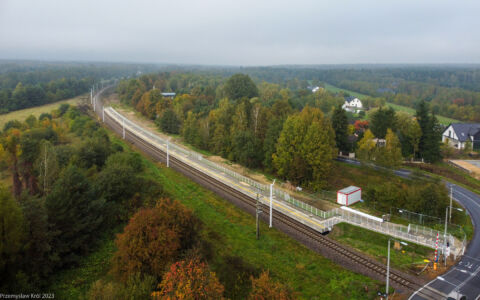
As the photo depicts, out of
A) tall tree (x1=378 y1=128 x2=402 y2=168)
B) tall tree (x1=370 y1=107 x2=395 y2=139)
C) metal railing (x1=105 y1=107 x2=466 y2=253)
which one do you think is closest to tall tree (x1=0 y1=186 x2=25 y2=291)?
metal railing (x1=105 y1=107 x2=466 y2=253)

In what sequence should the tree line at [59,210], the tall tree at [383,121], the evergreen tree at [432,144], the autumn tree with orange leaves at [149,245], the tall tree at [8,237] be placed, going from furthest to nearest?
the tall tree at [383,121] → the evergreen tree at [432,144] → the autumn tree with orange leaves at [149,245] → the tree line at [59,210] → the tall tree at [8,237]

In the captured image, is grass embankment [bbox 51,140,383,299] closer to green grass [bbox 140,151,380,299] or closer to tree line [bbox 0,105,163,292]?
green grass [bbox 140,151,380,299]

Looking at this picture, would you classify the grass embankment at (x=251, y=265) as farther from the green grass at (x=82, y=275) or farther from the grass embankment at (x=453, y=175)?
the grass embankment at (x=453, y=175)

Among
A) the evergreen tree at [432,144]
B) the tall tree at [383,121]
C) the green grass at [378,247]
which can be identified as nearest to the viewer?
the green grass at [378,247]

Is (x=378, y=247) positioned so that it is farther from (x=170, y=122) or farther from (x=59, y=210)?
(x=170, y=122)

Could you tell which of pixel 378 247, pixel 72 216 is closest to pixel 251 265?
pixel 378 247

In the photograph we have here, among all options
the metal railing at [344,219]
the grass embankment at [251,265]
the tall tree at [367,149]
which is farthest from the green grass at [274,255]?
the tall tree at [367,149]

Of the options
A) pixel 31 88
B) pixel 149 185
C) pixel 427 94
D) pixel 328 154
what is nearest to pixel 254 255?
pixel 149 185
